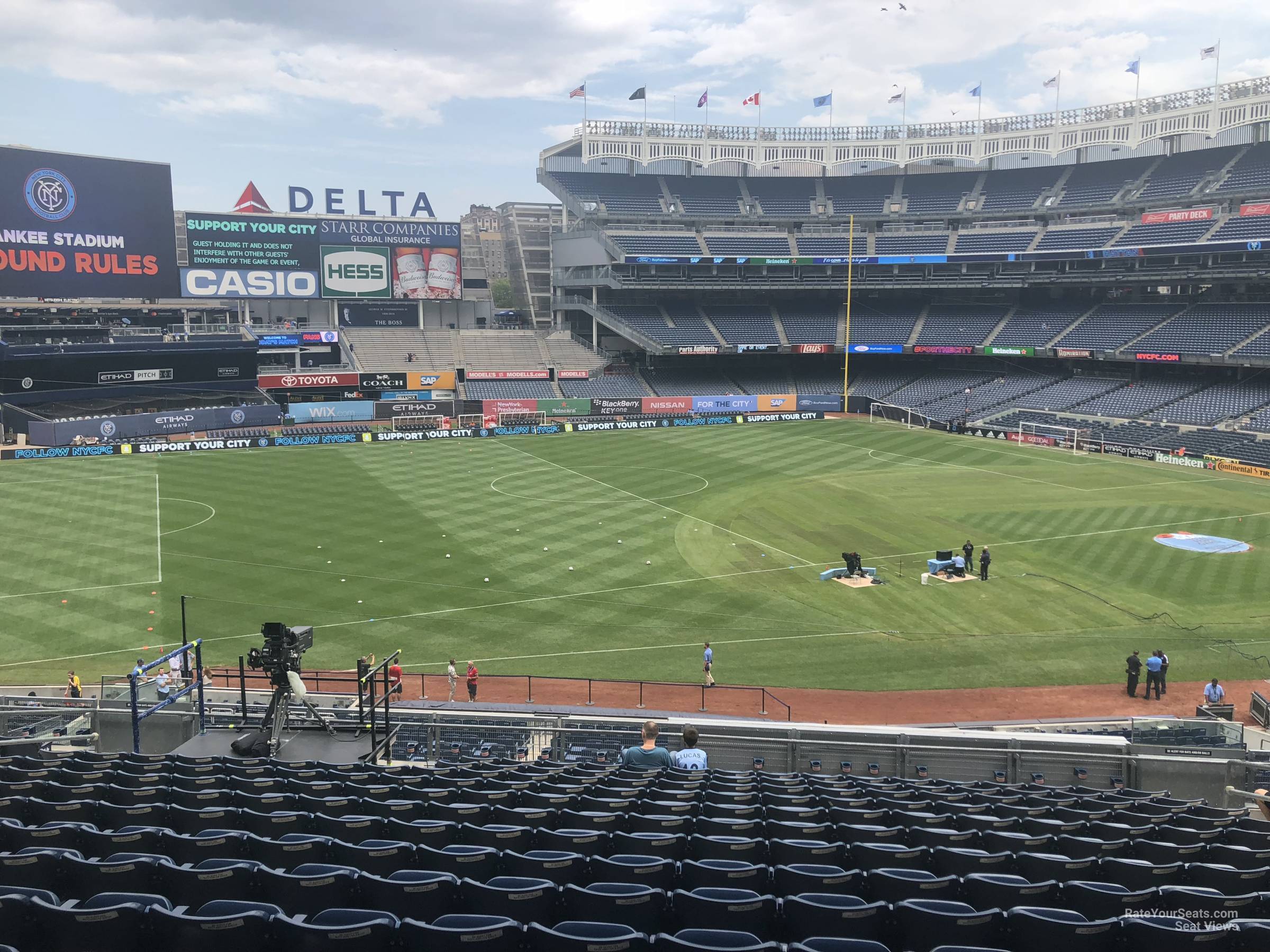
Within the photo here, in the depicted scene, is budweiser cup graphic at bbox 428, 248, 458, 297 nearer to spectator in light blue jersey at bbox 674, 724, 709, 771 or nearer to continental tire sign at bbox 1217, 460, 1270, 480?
continental tire sign at bbox 1217, 460, 1270, 480

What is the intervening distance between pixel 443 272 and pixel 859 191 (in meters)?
44.6

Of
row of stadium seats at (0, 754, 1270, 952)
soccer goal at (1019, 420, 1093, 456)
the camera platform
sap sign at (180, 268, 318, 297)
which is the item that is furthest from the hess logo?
row of stadium seats at (0, 754, 1270, 952)

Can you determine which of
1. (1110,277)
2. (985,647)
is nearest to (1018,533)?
(985,647)

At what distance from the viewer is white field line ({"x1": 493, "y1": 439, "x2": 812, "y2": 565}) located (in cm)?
4175

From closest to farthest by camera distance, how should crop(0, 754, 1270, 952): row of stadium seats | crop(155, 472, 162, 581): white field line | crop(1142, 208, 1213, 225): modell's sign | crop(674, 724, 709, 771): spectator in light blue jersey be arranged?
crop(0, 754, 1270, 952): row of stadium seats
crop(674, 724, 709, 771): spectator in light blue jersey
crop(155, 472, 162, 581): white field line
crop(1142, 208, 1213, 225): modell's sign

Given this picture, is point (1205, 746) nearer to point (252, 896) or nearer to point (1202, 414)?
point (252, 896)

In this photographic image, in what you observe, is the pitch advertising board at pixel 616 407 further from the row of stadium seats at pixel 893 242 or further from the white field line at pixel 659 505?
the row of stadium seats at pixel 893 242

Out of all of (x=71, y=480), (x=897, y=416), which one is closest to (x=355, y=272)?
(x=71, y=480)

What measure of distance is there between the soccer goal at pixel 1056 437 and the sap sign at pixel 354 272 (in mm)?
58070

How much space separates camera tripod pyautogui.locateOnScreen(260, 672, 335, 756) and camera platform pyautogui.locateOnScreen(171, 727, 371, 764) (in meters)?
0.14

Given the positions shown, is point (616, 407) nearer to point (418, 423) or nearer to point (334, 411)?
point (418, 423)

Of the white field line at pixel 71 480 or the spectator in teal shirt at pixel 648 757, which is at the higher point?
the white field line at pixel 71 480

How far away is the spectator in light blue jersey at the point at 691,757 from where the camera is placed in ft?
47.0

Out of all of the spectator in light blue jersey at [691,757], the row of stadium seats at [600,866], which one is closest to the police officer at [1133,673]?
the row of stadium seats at [600,866]
